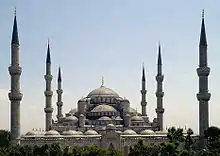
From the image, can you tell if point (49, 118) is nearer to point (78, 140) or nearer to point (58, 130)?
point (58, 130)

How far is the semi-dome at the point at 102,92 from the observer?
6900cm

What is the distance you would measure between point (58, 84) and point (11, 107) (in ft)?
56.9

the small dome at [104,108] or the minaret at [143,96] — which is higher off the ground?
the minaret at [143,96]

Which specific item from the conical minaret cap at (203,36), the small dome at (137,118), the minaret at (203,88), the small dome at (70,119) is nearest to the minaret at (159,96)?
the small dome at (137,118)

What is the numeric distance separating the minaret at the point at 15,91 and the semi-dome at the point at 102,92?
66.8 ft

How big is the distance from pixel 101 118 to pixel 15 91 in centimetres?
1594

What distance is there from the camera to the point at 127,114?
63.5 meters

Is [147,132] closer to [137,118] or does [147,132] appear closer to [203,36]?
[137,118]

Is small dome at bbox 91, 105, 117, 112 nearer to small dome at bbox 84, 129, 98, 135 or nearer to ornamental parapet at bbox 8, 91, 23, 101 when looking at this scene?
small dome at bbox 84, 129, 98, 135

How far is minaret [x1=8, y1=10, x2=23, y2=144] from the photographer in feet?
162

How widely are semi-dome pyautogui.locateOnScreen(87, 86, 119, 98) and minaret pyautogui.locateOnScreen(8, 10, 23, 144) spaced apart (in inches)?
801

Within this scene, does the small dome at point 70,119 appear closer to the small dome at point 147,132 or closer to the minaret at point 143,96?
the small dome at point 147,132

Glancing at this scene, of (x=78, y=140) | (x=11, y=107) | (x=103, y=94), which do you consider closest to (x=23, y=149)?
(x=11, y=107)

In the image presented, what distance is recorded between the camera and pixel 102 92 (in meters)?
69.2
